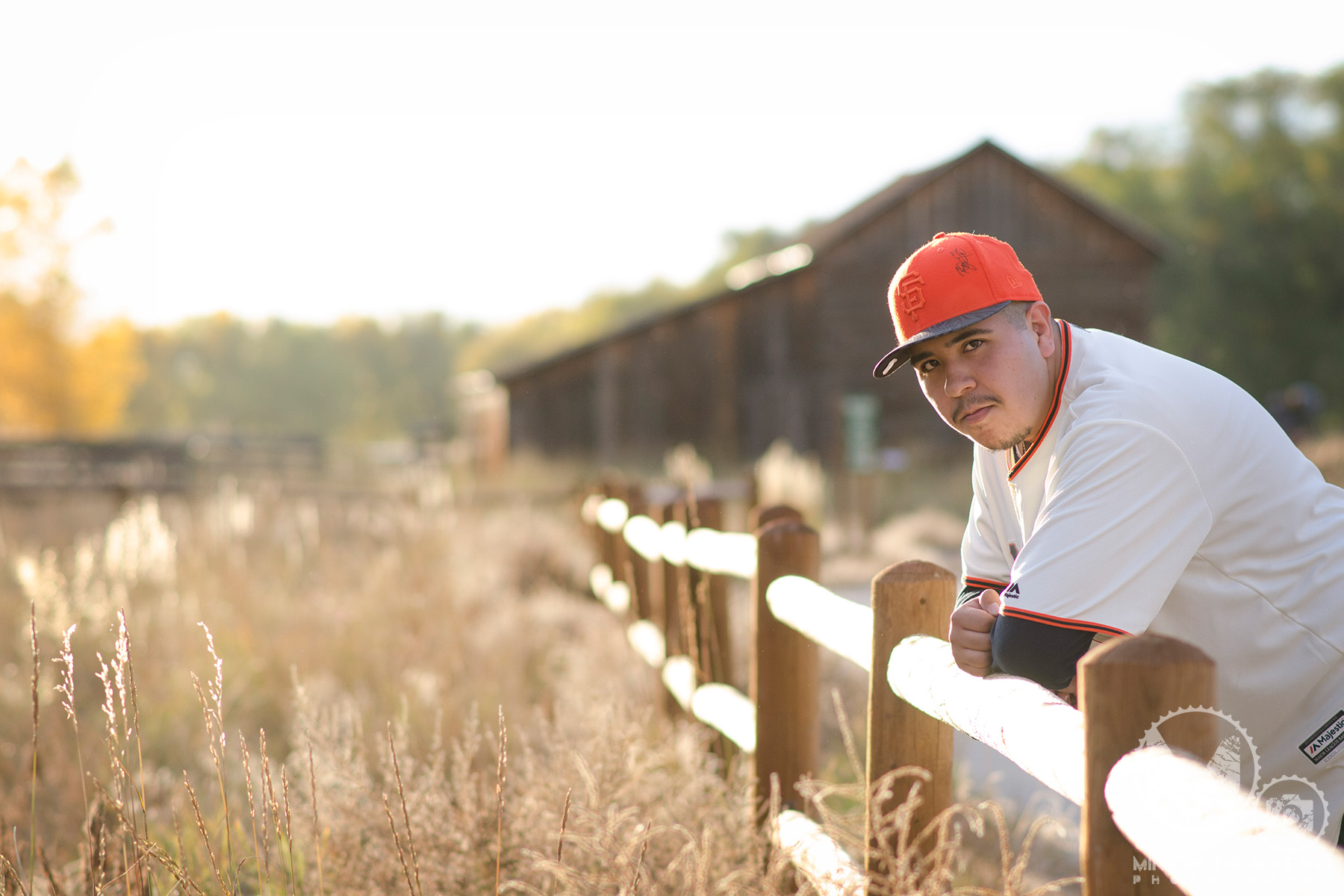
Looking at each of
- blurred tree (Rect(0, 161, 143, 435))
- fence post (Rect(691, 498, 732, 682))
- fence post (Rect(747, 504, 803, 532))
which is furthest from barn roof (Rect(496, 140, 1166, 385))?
blurred tree (Rect(0, 161, 143, 435))

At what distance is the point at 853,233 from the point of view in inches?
772

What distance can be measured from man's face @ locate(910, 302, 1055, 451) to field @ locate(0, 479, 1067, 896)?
837mm

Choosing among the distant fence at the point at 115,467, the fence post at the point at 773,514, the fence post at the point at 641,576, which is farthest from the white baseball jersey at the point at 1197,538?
the distant fence at the point at 115,467

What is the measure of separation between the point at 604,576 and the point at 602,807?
4.75 meters

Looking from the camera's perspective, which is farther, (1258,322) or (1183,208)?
(1183,208)

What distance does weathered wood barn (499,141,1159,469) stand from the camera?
19.3 meters

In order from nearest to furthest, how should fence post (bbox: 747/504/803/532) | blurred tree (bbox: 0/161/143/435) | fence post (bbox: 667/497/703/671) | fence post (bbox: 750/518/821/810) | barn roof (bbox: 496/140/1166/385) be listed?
fence post (bbox: 750/518/821/810) < fence post (bbox: 747/504/803/532) < fence post (bbox: 667/497/703/671) < barn roof (bbox: 496/140/1166/385) < blurred tree (bbox: 0/161/143/435)

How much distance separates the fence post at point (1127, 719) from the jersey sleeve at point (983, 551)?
982 millimetres

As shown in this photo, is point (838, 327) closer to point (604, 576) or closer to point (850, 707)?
point (604, 576)

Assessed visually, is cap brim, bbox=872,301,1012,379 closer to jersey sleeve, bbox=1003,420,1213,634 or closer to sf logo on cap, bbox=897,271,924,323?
sf logo on cap, bbox=897,271,924,323

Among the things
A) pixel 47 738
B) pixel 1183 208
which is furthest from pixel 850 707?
Result: pixel 1183 208

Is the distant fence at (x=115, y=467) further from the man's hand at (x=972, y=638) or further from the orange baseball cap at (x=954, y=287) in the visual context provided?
the man's hand at (x=972, y=638)

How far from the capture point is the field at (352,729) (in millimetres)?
2331

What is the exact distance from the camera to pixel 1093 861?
50.4 inches
